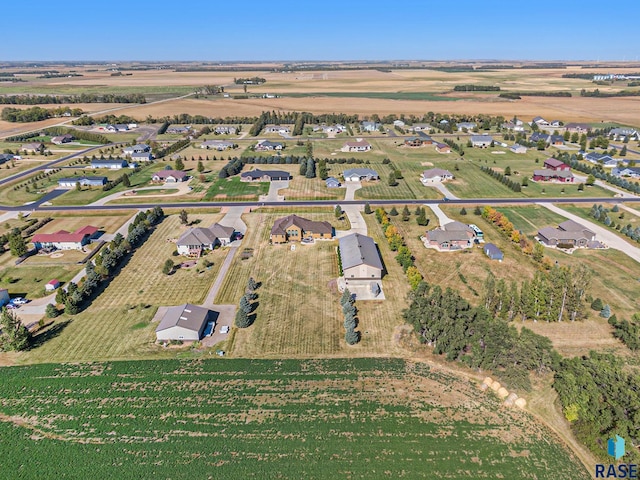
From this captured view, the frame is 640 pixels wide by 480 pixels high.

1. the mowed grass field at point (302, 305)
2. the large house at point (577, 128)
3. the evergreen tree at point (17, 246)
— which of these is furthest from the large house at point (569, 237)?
the large house at point (577, 128)

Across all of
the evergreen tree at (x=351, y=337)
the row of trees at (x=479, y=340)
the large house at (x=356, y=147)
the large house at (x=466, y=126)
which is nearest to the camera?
the row of trees at (x=479, y=340)

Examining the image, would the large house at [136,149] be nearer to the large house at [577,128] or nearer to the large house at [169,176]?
the large house at [169,176]

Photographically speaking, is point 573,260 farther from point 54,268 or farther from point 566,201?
point 54,268

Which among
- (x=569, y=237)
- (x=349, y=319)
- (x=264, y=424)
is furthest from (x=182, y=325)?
(x=569, y=237)

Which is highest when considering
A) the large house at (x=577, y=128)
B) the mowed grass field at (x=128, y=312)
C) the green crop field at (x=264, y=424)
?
the large house at (x=577, y=128)

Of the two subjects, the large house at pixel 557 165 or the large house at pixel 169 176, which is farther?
the large house at pixel 557 165

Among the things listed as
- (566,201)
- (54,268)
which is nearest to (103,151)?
(54,268)

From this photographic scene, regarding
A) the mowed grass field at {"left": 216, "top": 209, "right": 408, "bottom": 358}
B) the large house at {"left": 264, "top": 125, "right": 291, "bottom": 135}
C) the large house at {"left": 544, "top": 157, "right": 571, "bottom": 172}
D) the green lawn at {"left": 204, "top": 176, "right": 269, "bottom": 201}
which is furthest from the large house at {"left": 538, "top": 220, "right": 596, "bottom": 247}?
the large house at {"left": 264, "top": 125, "right": 291, "bottom": 135}
